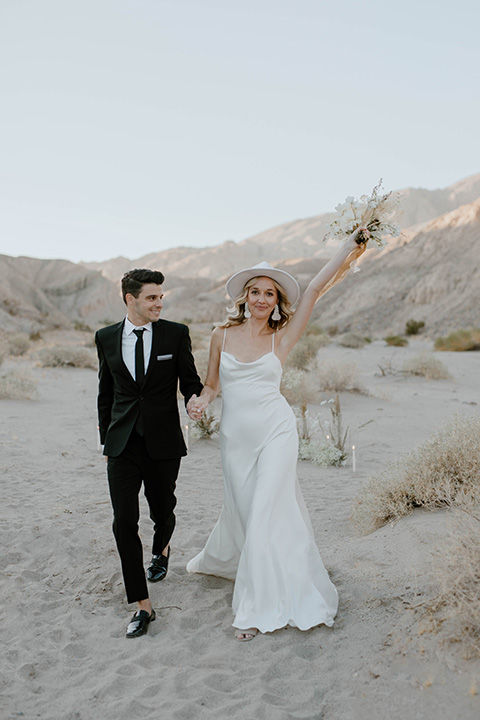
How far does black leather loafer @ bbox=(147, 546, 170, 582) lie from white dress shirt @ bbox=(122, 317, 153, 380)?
55.3 inches

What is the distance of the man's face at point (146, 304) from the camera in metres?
3.87

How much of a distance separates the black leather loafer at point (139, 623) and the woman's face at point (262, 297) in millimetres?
1975

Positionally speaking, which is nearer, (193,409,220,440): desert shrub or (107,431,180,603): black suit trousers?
(107,431,180,603): black suit trousers

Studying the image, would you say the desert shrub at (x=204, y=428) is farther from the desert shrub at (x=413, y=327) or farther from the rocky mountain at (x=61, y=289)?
the rocky mountain at (x=61, y=289)

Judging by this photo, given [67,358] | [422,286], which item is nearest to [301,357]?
[67,358]

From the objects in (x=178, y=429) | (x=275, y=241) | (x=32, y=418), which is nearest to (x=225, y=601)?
(x=178, y=429)

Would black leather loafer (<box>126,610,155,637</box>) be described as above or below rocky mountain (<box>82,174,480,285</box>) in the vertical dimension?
below

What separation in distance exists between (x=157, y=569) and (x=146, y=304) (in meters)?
1.89

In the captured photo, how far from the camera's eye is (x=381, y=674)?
2.96m

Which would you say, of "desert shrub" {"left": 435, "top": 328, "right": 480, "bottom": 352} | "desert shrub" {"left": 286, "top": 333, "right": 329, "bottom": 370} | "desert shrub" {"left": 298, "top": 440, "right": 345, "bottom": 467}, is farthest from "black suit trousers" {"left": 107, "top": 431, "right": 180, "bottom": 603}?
"desert shrub" {"left": 435, "top": 328, "right": 480, "bottom": 352}

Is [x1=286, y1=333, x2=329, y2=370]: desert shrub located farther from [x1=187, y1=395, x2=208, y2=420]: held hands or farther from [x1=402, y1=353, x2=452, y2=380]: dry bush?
[x1=187, y1=395, x2=208, y2=420]: held hands

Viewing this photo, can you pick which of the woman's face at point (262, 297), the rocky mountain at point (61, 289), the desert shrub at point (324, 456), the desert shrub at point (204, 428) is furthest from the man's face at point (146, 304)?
the rocky mountain at point (61, 289)

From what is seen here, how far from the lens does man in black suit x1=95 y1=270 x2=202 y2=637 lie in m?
3.69

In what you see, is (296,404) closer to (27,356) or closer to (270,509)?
(270,509)
